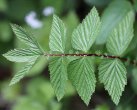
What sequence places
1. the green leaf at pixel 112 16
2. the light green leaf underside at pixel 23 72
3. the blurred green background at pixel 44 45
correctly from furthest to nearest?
the blurred green background at pixel 44 45, the green leaf at pixel 112 16, the light green leaf underside at pixel 23 72

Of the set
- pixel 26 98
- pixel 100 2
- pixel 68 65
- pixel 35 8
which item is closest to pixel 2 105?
pixel 26 98

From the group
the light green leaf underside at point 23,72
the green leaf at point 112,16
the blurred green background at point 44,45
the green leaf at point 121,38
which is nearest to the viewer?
the light green leaf underside at point 23,72

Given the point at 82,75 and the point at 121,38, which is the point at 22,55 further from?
the point at 121,38

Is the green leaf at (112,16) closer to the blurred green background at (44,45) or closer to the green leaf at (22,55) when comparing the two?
the blurred green background at (44,45)

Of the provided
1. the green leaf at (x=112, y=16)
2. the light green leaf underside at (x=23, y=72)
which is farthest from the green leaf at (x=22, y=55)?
the green leaf at (x=112, y=16)

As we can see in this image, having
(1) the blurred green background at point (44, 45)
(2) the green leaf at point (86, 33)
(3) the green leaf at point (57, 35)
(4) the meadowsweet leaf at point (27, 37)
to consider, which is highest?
(4) the meadowsweet leaf at point (27, 37)

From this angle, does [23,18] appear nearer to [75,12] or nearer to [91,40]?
[75,12]

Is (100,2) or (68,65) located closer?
(68,65)

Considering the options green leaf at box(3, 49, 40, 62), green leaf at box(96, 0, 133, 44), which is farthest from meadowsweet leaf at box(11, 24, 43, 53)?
green leaf at box(96, 0, 133, 44)
